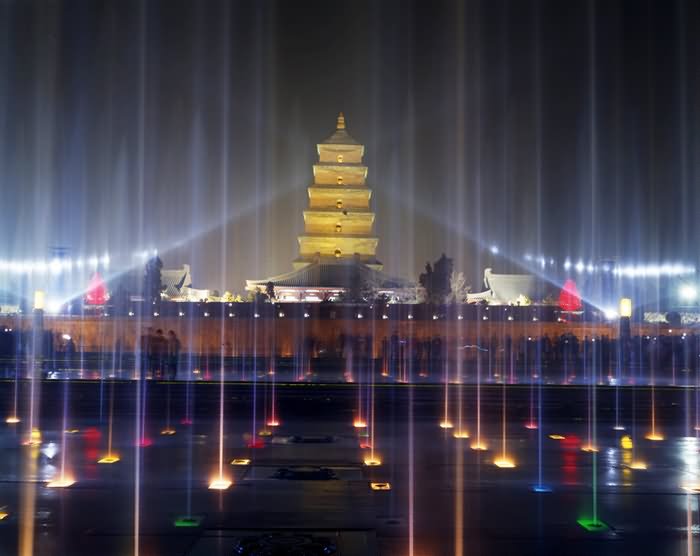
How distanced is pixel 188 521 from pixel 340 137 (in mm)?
62665

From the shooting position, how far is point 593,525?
292 inches

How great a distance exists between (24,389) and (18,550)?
1237 centimetres

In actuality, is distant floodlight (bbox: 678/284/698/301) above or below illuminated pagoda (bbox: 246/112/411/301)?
below

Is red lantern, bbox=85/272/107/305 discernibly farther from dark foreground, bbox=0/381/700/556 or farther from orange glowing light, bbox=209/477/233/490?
orange glowing light, bbox=209/477/233/490

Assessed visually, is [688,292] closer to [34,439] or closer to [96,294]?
[96,294]

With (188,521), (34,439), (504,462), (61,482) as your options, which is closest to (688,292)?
(504,462)

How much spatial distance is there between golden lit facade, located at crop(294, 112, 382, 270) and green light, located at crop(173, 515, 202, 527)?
58322 mm

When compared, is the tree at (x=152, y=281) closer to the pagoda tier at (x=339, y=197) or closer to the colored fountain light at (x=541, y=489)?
the pagoda tier at (x=339, y=197)

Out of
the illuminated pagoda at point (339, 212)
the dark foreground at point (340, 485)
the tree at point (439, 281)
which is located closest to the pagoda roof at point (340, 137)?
the illuminated pagoda at point (339, 212)

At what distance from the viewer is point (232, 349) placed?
39.7 meters

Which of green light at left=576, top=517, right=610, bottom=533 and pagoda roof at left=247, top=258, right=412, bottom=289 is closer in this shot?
green light at left=576, top=517, right=610, bottom=533

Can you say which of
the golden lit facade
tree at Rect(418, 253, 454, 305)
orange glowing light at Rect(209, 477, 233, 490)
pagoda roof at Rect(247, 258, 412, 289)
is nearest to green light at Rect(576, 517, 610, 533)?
orange glowing light at Rect(209, 477, 233, 490)

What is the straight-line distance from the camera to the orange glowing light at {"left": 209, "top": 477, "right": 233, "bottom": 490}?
348 inches

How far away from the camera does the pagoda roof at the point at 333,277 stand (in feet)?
196
